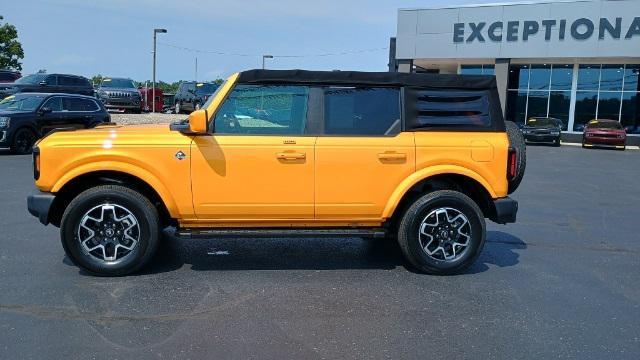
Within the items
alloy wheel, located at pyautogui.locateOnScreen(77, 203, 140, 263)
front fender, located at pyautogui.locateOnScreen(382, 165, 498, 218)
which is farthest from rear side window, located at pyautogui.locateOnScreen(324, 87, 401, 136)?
alloy wheel, located at pyautogui.locateOnScreen(77, 203, 140, 263)

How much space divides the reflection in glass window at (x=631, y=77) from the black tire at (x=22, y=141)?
30081 mm

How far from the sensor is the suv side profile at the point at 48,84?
22188mm

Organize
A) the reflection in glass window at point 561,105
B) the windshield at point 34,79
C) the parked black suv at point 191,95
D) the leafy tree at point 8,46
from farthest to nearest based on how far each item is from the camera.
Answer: the leafy tree at point 8,46 → the reflection in glass window at point 561,105 → the parked black suv at point 191,95 → the windshield at point 34,79

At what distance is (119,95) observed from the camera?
29.5 metres

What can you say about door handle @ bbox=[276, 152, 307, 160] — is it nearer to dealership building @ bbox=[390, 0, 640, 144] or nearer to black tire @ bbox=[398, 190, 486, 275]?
black tire @ bbox=[398, 190, 486, 275]

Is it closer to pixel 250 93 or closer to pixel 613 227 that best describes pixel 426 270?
pixel 250 93

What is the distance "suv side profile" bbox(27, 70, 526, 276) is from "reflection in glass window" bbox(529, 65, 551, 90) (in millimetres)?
30459

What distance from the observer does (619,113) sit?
3212 centimetres

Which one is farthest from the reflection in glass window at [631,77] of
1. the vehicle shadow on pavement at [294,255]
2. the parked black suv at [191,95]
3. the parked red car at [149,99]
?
the vehicle shadow on pavement at [294,255]

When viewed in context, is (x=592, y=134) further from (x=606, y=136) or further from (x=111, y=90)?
(x=111, y=90)

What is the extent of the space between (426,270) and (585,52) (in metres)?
28.4

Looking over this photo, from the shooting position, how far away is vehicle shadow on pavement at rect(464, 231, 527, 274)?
573cm

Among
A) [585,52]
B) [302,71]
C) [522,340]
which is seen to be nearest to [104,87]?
[585,52]

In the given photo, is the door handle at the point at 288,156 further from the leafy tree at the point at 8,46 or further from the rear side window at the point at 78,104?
the leafy tree at the point at 8,46
